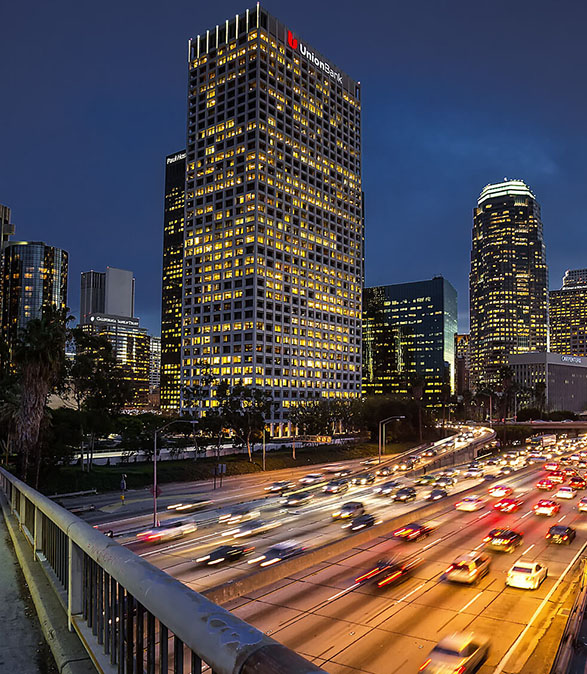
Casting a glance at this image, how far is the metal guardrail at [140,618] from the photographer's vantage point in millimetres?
3057

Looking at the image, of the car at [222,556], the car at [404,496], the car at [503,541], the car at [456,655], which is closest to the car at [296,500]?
the car at [404,496]

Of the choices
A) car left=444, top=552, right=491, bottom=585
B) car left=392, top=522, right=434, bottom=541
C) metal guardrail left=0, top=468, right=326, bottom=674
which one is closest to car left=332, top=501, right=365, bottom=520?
car left=392, top=522, right=434, bottom=541

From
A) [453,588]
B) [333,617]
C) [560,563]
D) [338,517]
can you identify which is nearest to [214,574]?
[333,617]

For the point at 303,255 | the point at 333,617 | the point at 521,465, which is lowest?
the point at 521,465

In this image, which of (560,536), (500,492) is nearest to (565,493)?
(500,492)

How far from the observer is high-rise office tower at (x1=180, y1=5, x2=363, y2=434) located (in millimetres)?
177125

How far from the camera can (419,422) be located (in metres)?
149

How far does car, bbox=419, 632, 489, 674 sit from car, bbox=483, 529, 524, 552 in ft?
63.4

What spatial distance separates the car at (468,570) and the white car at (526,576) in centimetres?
169

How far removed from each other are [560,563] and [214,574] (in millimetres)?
24537

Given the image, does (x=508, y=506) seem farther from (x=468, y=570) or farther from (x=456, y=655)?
(x=456, y=655)

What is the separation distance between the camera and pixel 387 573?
113ft

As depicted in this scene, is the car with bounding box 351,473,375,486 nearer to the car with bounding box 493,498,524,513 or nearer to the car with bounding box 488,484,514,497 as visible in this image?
the car with bounding box 488,484,514,497

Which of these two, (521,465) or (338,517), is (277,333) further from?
(338,517)
